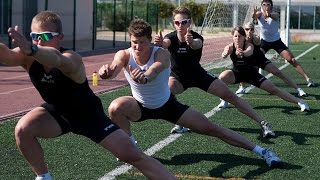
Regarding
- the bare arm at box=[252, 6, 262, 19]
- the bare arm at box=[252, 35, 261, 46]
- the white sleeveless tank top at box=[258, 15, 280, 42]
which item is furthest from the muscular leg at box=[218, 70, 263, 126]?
the white sleeveless tank top at box=[258, 15, 280, 42]

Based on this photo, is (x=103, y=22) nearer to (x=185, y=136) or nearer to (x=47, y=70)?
(x=185, y=136)

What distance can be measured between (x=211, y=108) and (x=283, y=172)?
173 inches

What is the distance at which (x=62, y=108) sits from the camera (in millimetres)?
4898

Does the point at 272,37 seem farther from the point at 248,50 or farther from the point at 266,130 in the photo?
the point at 266,130

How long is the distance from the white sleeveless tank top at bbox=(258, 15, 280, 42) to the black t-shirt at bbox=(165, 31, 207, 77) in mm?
5984

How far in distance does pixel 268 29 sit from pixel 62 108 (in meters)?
9.41

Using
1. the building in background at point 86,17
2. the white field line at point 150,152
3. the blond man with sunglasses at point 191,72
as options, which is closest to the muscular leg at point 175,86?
the blond man with sunglasses at point 191,72

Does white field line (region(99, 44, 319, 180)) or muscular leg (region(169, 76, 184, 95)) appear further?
muscular leg (region(169, 76, 184, 95))

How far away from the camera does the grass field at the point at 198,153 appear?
607cm

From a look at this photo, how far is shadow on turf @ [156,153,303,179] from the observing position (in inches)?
243

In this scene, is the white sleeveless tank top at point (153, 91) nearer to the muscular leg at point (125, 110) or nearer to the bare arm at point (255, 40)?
the muscular leg at point (125, 110)

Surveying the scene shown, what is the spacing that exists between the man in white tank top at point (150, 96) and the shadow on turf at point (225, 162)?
124 mm

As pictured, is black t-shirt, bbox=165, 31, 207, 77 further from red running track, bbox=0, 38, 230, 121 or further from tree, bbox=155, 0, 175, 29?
tree, bbox=155, 0, 175, 29

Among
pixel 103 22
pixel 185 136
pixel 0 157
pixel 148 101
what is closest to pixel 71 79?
pixel 148 101
